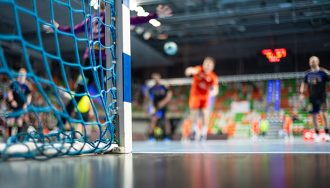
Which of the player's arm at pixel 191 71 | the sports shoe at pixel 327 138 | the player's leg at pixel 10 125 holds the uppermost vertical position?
the player's arm at pixel 191 71

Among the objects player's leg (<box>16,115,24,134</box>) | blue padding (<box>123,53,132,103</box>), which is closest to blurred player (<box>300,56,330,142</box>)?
blue padding (<box>123,53,132,103</box>)

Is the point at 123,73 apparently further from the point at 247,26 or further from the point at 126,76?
the point at 247,26

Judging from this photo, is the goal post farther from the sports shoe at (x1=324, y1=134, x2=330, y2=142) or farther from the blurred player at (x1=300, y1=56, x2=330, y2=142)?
the blurred player at (x1=300, y1=56, x2=330, y2=142)

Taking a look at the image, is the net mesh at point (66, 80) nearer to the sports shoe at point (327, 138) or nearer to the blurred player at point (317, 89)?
the sports shoe at point (327, 138)

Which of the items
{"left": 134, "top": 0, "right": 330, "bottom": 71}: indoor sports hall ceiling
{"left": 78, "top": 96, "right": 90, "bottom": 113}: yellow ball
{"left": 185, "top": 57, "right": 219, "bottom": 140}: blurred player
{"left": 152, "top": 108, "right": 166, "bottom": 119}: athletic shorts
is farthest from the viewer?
{"left": 152, "top": 108, "right": 166, "bottom": 119}: athletic shorts

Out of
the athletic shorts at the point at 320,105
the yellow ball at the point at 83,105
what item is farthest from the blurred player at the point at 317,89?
the yellow ball at the point at 83,105

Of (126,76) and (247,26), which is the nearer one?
(126,76)

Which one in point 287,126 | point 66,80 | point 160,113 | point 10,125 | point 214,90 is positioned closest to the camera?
point 66,80

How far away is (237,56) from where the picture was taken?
32.0ft

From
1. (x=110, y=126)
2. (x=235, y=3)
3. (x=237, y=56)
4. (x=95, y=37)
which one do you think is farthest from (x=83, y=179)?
(x=237, y=56)

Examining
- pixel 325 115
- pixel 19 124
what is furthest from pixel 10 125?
pixel 325 115

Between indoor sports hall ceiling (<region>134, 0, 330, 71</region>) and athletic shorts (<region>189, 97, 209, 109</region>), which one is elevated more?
indoor sports hall ceiling (<region>134, 0, 330, 71</region>)

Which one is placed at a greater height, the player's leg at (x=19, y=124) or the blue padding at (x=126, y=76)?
the blue padding at (x=126, y=76)

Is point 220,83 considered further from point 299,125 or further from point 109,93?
point 109,93
